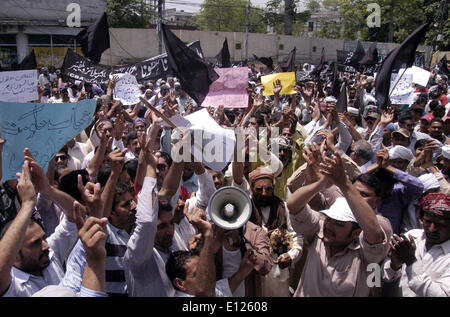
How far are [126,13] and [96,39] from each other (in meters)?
29.7

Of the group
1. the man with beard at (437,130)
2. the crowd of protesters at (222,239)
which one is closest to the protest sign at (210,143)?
the crowd of protesters at (222,239)

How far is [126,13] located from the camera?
35.6 metres

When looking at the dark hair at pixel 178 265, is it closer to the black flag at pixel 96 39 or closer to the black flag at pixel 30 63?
the black flag at pixel 30 63

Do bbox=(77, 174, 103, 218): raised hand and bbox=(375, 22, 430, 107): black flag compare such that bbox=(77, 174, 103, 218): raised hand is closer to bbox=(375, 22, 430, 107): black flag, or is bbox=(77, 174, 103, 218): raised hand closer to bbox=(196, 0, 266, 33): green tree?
bbox=(375, 22, 430, 107): black flag

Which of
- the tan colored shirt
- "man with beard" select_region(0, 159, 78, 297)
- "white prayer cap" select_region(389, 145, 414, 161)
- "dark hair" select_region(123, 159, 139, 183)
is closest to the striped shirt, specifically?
"man with beard" select_region(0, 159, 78, 297)

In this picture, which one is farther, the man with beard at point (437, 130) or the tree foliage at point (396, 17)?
the tree foliage at point (396, 17)

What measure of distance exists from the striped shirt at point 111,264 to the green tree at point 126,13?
34.9 m

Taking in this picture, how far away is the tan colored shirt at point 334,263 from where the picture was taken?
7.69 ft

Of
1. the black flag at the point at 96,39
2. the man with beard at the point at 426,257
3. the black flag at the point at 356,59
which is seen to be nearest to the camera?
the man with beard at the point at 426,257

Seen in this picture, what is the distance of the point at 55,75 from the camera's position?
17531 mm

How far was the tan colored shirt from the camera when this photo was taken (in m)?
2.34

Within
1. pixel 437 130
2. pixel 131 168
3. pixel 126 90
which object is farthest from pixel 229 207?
pixel 126 90

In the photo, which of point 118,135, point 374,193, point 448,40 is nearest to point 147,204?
point 374,193
